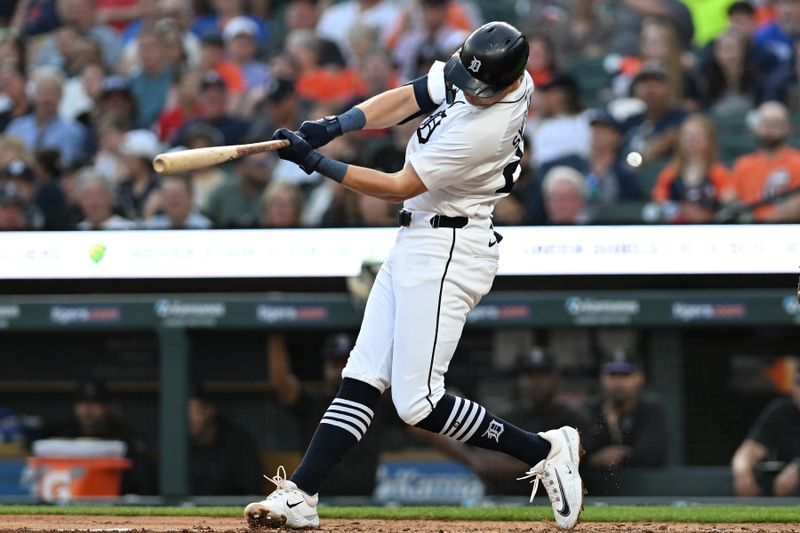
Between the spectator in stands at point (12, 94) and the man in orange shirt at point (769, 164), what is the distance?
17.2 feet

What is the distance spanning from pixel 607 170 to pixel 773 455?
208 centimetres

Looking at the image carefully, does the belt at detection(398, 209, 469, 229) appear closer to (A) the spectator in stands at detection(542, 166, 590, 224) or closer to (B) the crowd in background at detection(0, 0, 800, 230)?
(B) the crowd in background at detection(0, 0, 800, 230)

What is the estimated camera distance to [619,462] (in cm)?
660

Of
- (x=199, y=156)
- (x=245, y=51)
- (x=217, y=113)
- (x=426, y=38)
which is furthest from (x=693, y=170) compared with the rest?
(x=199, y=156)

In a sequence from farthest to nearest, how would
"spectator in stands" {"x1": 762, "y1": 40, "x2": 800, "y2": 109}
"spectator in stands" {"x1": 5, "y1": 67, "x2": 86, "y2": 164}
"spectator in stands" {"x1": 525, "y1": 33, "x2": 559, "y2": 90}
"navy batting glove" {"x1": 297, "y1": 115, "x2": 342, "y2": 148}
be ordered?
"spectator in stands" {"x1": 5, "y1": 67, "x2": 86, "y2": 164} → "spectator in stands" {"x1": 525, "y1": 33, "x2": 559, "y2": 90} → "spectator in stands" {"x1": 762, "y1": 40, "x2": 800, "y2": 109} → "navy batting glove" {"x1": 297, "y1": 115, "x2": 342, "y2": 148}

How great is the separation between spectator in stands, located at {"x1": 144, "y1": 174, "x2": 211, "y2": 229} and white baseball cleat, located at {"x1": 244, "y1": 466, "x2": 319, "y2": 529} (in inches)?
144

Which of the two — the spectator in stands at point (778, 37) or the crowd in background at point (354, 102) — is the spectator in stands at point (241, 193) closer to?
the crowd in background at point (354, 102)

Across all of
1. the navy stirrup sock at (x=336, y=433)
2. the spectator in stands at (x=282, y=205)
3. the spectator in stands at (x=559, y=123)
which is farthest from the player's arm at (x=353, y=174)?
the spectator in stands at (x=559, y=123)

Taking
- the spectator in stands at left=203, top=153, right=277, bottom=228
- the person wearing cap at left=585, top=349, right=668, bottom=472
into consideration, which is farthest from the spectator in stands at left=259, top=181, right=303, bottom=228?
the person wearing cap at left=585, top=349, right=668, bottom=472

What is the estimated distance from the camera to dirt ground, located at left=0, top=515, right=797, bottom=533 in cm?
458

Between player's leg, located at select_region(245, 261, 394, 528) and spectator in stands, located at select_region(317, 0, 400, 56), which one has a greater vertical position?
spectator in stands, located at select_region(317, 0, 400, 56)

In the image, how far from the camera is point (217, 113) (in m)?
9.01

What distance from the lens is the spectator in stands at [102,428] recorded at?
686 centimetres

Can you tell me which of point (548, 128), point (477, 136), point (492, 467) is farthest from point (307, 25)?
point (477, 136)
